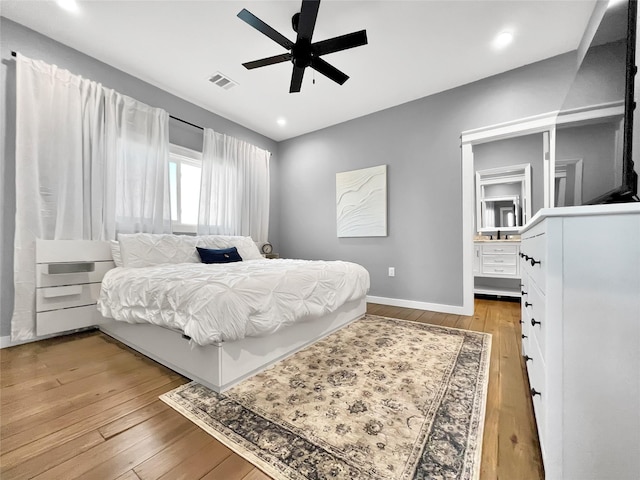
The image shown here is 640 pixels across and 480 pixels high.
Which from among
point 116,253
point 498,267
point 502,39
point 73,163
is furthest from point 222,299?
point 498,267

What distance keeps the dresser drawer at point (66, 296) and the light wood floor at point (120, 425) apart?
1.31ft

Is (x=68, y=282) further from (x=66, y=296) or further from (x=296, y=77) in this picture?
(x=296, y=77)

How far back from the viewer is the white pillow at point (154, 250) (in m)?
2.45

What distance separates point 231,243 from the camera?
3.37 metres

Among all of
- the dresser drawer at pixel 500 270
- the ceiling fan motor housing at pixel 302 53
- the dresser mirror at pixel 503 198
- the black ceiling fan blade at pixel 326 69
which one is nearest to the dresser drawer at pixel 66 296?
the ceiling fan motor housing at pixel 302 53

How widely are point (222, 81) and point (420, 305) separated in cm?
364

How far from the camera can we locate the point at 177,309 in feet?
4.99

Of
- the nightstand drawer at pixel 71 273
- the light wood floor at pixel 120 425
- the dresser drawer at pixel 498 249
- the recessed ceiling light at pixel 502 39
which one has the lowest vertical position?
the light wood floor at pixel 120 425

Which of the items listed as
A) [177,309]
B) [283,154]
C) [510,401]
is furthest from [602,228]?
[283,154]

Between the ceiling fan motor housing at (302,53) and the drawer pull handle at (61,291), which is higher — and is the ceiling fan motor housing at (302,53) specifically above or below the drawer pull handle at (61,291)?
above

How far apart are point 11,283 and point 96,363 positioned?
1158 mm

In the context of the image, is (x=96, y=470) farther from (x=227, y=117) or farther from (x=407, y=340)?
(x=227, y=117)

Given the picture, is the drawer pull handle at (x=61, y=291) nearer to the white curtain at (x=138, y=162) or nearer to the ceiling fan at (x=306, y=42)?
the white curtain at (x=138, y=162)

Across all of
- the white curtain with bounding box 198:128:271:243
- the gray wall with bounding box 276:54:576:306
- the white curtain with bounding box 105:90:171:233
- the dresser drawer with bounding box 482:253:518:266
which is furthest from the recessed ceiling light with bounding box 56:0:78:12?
the dresser drawer with bounding box 482:253:518:266
